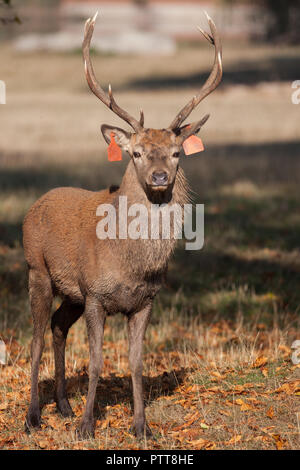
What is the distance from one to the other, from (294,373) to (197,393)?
0.95 metres

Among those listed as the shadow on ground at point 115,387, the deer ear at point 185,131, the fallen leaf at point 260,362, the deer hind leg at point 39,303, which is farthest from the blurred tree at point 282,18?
the deer hind leg at point 39,303

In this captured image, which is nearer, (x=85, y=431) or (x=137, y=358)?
(x=85, y=431)

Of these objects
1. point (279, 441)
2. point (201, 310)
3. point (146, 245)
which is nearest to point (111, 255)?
point (146, 245)

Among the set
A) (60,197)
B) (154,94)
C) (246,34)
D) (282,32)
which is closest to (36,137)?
(154,94)

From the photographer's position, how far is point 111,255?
6145 mm

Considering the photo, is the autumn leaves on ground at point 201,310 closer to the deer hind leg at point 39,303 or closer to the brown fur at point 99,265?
the brown fur at point 99,265

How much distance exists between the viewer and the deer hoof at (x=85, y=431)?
235 inches

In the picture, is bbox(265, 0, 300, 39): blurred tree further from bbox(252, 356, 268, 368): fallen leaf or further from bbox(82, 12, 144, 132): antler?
bbox(82, 12, 144, 132): antler

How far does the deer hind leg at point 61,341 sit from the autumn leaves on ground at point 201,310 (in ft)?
0.49

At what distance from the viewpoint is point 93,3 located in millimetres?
67750

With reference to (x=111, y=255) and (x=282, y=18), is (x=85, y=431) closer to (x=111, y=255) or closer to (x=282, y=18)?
(x=111, y=255)

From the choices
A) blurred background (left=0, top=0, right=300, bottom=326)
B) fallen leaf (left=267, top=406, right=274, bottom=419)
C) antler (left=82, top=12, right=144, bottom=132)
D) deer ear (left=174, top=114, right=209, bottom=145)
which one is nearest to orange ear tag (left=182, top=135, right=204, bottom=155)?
deer ear (left=174, top=114, right=209, bottom=145)

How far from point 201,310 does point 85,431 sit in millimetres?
4522
